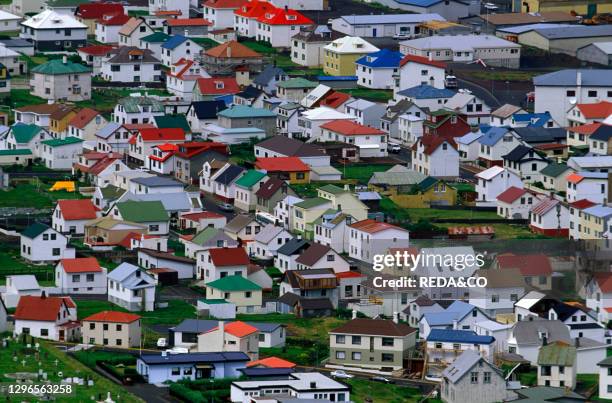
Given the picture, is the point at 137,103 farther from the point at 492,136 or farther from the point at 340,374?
the point at 340,374

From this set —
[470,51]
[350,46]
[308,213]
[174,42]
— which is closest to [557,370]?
[308,213]

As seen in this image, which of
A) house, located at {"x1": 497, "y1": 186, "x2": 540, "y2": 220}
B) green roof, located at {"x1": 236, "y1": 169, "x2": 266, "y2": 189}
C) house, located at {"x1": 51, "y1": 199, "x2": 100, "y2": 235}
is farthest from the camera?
green roof, located at {"x1": 236, "y1": 169, "x2": 266, "y2": 189}

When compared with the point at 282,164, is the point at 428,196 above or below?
below

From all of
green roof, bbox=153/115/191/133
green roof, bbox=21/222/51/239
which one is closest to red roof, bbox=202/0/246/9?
green roof, bbox=153/115/191/133

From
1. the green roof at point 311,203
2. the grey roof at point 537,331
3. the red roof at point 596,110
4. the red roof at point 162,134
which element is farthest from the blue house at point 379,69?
the grey roof at point 537,331

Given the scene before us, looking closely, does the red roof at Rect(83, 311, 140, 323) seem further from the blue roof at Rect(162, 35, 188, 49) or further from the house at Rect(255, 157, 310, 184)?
the blue roof at Rect(162, 35, 188, 49)

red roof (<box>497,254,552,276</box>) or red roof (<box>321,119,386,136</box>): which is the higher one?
red roof (<box>497,254,552,276</box>)

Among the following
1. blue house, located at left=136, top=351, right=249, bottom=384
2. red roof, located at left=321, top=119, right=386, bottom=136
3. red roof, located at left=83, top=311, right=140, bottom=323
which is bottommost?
red roof, located at left=321, top=119, right=386, bottom=136
